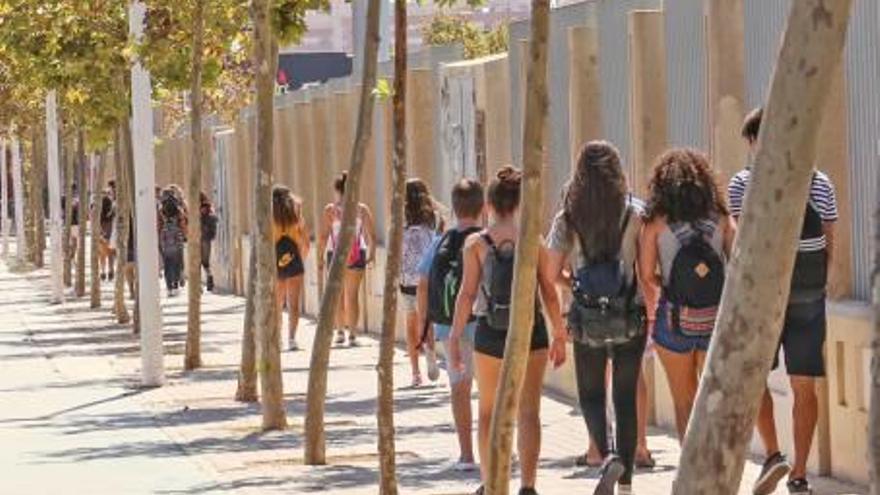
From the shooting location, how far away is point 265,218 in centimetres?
1750

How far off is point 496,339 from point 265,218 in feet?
19.2

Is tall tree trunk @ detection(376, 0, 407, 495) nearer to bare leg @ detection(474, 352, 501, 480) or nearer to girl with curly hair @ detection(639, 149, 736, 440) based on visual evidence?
bare leg @ detection(474, 352, 501, 480)

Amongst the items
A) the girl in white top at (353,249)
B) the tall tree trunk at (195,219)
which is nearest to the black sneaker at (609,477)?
the tall tree trunk at (195,219)

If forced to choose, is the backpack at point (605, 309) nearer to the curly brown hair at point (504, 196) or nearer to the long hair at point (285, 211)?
the curly brown hair at point (504, 196)

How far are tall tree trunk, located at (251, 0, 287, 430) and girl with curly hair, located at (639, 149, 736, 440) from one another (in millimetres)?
5439

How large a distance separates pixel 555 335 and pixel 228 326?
69.7 feet

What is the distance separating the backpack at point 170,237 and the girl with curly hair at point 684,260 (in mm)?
27757

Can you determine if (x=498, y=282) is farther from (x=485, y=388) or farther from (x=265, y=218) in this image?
(x=265, y=218)

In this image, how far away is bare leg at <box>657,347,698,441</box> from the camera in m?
11.9

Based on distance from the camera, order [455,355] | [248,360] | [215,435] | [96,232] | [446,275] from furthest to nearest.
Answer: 1. [96,232]
2. [248,360]
3. [215,435]
4. [446,275]
5. [455,355]

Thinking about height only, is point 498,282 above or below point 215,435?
above

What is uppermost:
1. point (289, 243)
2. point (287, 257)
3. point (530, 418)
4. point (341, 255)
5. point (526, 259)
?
point (526, 259)

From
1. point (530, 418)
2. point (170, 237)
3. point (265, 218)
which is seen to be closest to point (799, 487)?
point (530, 418)

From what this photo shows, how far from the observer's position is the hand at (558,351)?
11508 millimetres
